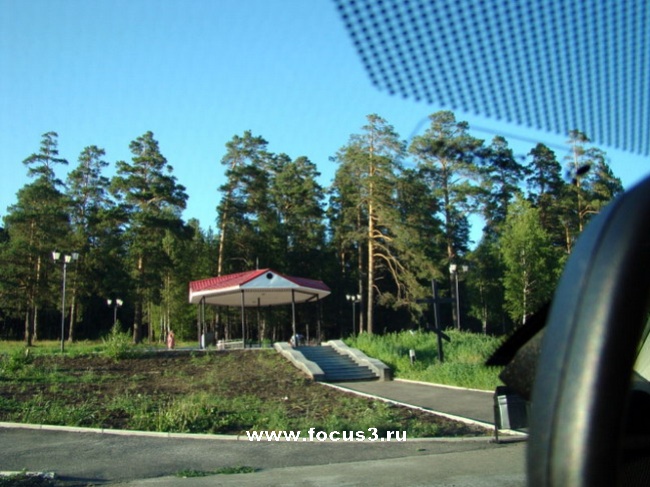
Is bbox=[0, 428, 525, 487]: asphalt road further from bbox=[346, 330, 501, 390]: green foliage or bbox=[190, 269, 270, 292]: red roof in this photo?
bbox=[190, 269, 270, 292]: red roof

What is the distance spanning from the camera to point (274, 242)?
54.7 m

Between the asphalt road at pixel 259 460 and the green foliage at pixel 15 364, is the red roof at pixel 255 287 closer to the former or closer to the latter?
the green foliage at pixel 15 364


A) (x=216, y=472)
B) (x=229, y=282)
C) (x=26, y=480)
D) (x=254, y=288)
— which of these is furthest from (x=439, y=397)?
(x=229, y=282)

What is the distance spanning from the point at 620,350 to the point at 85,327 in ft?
239

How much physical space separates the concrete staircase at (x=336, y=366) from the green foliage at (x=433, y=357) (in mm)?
1110

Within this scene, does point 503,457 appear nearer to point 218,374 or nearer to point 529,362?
point 529,362

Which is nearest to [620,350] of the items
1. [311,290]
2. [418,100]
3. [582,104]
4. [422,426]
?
[418,100]

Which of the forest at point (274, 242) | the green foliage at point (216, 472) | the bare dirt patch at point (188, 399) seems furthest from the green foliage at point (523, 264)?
the green foliage at point (216, 472)

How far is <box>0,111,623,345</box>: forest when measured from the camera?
1551 inches

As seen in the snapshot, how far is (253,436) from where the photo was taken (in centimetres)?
1007

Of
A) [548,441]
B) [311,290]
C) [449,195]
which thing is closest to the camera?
[548,441]

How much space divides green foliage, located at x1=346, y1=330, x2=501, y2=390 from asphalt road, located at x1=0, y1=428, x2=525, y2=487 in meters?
7.18

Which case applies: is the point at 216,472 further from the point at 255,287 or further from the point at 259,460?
the point at 255,287

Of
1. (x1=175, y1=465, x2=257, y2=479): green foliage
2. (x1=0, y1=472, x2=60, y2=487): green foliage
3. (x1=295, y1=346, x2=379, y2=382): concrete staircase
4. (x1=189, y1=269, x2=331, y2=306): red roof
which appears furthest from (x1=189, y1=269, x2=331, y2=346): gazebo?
(x1=0, y1=472, x2=60, y2=487): green foliage
